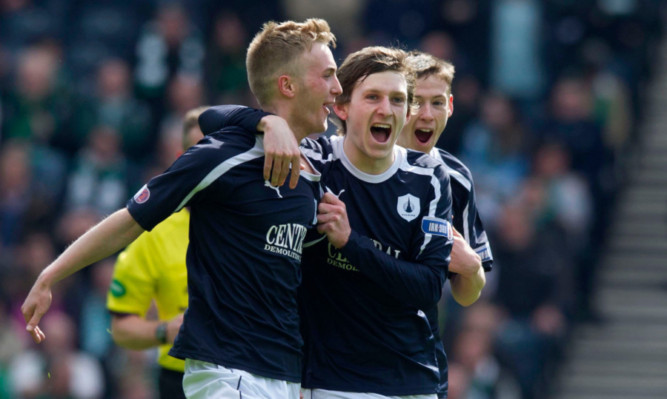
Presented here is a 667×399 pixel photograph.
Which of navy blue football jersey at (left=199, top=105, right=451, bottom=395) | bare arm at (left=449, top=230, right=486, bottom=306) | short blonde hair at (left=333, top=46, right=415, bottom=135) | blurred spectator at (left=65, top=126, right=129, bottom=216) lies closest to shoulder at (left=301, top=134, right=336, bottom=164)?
navy blue football jersey at (left=199, top=105, right=451, bottom=395)

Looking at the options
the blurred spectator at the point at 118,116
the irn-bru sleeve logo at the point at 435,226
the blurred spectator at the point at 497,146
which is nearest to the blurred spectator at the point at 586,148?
the blurred spectator at the point at 497,146

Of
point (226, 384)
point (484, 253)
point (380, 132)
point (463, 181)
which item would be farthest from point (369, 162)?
point (226, 384)

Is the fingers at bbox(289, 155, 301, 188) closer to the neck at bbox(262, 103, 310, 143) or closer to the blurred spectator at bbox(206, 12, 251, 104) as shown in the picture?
the neck at bbox(262, 103, 310, 143)

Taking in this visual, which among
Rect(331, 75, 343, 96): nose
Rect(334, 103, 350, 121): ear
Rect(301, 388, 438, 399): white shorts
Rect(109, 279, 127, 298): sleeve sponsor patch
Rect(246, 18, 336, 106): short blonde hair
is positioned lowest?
Rect(109, 279, 127, 298): sleeve sponsor patch

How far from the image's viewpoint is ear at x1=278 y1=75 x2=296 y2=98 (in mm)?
4785

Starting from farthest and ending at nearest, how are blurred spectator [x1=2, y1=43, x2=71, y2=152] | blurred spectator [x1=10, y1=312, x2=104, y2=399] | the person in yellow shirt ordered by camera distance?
blurred spectator [x1=2, y1=43, x2=71, y2=152] < blurred spectator [x1=10, y1=312, x2=104, y2=399] < the person in yellow shirt

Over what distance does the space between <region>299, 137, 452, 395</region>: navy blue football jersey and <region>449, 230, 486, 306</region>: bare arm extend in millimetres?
242

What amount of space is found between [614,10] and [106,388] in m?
6.84

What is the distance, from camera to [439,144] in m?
12.0

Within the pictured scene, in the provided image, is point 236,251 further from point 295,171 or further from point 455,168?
point 455,168

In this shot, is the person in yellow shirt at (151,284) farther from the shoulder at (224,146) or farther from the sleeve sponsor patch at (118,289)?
the shoulder at (224,146)

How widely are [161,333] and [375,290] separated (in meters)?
1.33

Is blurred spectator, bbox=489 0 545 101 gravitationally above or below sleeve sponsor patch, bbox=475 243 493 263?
below

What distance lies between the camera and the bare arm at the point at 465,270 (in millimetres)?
5137
